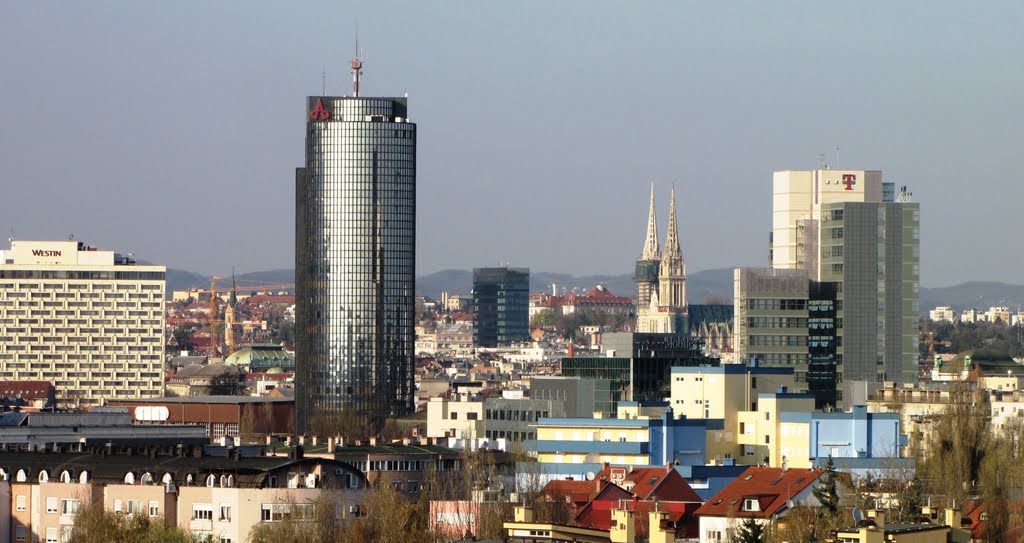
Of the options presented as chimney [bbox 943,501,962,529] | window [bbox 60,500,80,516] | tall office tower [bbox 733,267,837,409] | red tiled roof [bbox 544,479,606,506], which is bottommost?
window [bbox 60,500,80,516]

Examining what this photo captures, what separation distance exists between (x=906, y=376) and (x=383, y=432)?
33054 mm

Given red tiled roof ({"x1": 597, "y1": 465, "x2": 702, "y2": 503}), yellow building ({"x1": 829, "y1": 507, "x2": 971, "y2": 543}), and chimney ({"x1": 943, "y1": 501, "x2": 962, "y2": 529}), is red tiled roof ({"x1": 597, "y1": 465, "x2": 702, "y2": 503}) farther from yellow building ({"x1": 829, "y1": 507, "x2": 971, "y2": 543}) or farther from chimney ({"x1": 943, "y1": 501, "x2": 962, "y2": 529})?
yellow building ({"x1": 829, "y1": 507, "x2": 971, "y2": 543})

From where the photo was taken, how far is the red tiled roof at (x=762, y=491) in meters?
90.6

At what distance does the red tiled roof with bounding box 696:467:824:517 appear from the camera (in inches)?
3568

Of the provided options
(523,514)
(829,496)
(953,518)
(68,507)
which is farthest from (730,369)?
(953,518)

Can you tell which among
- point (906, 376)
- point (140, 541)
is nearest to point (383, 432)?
point (906, 376)

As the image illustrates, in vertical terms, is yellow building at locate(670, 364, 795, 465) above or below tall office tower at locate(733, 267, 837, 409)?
below

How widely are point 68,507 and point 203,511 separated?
5568mm

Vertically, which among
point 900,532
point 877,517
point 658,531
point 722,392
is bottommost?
point 658,531

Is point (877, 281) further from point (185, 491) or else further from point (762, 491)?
point (185, 491)

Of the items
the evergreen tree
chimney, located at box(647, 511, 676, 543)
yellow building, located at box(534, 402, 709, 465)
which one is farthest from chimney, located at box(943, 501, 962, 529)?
yellow building, located at box(534, 402, 709, 465)

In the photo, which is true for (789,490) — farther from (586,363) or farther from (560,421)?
(586,363)

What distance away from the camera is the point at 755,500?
301 ft

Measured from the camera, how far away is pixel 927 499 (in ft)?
298
